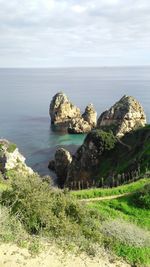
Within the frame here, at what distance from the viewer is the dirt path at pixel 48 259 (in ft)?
57.7

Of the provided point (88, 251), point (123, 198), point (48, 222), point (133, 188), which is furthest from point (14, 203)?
point (133, 188)

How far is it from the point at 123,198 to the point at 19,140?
73174mm

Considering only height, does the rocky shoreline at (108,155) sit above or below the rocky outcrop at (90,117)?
below

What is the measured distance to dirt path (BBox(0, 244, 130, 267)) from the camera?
57.7ft

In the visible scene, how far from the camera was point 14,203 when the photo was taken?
21.0 metres

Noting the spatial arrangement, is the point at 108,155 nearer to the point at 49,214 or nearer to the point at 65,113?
the point at 49,214

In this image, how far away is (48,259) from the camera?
1836 cm

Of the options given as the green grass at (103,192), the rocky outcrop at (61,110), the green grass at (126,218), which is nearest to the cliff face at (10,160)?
the green grass at (103,192)

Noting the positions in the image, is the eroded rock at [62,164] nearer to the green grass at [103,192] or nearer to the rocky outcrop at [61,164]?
the rocky outcrop at [61,164]

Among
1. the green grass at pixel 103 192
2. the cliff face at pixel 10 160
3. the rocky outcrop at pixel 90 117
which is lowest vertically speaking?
the cliff face at pixel 10 160

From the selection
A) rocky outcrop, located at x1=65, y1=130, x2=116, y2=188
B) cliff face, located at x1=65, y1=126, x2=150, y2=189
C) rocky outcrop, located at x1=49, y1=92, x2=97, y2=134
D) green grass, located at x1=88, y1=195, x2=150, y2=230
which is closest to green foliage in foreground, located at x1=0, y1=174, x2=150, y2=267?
green grass, located at x1=88, y1=195, x2=150, y2=230

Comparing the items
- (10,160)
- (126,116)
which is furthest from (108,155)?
(126,116)

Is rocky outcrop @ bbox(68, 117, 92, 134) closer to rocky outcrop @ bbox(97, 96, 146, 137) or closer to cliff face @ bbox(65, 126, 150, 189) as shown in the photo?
rocky outcrop @ bbox(97, 96, 146, 137)

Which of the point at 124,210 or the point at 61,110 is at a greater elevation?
the point at 61,110
